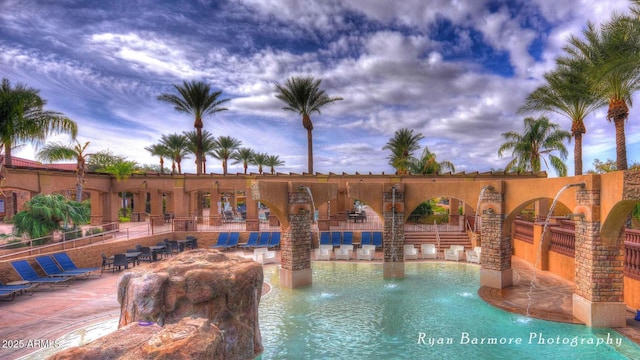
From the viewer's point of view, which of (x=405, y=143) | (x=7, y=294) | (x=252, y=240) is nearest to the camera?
(x=7, y=294)

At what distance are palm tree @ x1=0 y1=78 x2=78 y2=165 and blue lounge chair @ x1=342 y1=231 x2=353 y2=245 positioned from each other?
18.4 m

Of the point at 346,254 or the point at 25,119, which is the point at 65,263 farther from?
the point at 346,254

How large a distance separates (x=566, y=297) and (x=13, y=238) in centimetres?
2531

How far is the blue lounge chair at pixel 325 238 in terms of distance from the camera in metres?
23.0

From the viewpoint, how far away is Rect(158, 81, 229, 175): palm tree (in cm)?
3112

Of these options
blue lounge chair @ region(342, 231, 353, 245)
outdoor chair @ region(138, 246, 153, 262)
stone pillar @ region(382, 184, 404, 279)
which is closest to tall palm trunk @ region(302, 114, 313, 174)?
blue lounge chair @ region(342, 231, 353, 245)

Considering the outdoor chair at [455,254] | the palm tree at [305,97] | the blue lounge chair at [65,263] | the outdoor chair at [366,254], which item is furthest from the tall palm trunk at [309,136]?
the blue lounge chair at [65,263]

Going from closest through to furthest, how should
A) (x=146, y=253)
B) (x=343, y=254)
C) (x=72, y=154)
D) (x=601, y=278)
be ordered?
(x=601, y=278)
(x=146, y=253)
(x=343, y=254)
(x=72, y=154)

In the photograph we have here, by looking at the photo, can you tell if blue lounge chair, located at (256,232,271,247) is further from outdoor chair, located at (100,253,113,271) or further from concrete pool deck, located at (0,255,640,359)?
concrete pool deck, located at (0,255,640,359)

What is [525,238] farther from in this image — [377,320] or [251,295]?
[251,295]

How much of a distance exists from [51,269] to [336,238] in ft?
51.3

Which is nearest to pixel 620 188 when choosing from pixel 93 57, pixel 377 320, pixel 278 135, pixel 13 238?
pixel 377 320

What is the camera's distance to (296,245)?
1526 centimetres

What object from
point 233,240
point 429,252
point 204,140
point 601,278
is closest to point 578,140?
point 429,252
